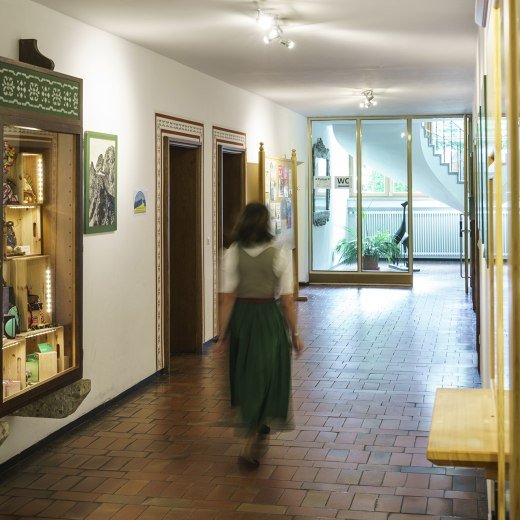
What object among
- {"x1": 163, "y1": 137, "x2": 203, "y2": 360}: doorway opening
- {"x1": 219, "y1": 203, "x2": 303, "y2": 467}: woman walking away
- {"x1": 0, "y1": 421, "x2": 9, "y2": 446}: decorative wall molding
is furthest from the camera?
{"x1": 163, "y1": 137, "x2": 203, "y2": 360}: doorway opening

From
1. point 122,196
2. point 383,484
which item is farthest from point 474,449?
point 122,196

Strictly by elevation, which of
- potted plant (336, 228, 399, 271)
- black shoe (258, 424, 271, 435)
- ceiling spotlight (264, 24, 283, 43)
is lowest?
black shoe (258, 424, 271, 435)

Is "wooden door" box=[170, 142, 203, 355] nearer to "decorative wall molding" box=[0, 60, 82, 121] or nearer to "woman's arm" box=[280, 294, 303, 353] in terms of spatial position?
"decorative wall molding" box=[0, 60, 82, 121]

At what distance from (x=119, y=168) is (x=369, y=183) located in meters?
9.17

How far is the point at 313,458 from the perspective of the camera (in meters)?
5.31

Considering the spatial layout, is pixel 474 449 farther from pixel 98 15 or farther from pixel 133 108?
pixel 133 108

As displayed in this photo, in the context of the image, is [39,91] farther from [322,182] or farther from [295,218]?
[322,182]

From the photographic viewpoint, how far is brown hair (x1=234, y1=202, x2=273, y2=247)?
5.07m

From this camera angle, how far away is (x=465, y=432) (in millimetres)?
2580

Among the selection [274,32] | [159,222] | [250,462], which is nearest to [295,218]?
[159,222]

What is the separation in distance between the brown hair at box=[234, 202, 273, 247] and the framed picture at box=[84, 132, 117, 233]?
1.66 metres

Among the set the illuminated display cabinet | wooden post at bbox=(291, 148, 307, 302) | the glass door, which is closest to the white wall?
the illuminated display cabinet

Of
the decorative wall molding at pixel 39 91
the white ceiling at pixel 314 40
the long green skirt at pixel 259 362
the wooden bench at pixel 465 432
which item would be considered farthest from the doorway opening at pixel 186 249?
the wooden bench at pixel 465 432

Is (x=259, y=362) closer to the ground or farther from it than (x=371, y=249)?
closer to the ground
